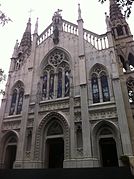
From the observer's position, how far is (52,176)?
918 cm

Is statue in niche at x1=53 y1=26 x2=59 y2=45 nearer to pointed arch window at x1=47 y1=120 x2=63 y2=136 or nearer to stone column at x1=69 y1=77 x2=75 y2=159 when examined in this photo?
stone column at x1=69 y1=77 x2=75 y2=159

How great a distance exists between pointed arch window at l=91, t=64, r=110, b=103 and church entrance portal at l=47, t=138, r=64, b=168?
5419mm

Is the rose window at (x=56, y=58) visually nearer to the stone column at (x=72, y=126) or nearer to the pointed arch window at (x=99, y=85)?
the stone column at (x=72, y=126)

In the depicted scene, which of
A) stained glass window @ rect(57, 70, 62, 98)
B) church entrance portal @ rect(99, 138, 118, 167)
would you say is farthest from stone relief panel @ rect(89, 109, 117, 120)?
stained glass window @ rect(57, 70, 62, 98)

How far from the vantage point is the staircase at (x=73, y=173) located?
27.4 ft

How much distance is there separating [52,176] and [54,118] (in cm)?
684

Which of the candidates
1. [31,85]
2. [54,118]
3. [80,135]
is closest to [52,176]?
[80,135]

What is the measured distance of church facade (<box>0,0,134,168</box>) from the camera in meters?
13.2

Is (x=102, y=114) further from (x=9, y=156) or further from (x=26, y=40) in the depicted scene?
(x=26, y=40)

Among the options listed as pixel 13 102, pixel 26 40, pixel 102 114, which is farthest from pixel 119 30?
pixel 13 102

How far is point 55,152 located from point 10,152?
4737 millimetres

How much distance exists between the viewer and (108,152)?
49.9 feet

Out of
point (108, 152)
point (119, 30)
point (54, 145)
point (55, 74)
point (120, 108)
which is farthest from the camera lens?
point (119, 30)

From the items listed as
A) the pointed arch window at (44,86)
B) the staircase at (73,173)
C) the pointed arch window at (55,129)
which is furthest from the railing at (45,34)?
the staircase at (73,173)
